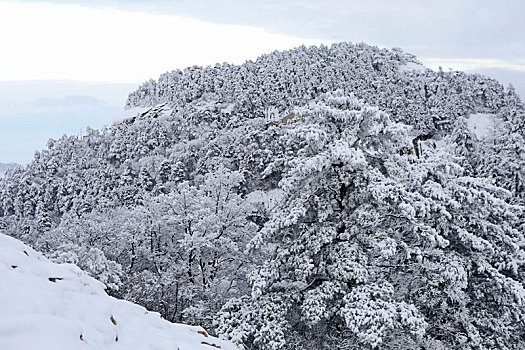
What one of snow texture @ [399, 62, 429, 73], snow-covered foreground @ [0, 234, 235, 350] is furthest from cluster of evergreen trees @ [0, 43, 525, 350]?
snow texture @ [399, 62, 429, 73]

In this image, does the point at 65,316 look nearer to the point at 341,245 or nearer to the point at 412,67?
the point at 341,245

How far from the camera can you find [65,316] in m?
3.83

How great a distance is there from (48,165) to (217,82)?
5248 centimetres

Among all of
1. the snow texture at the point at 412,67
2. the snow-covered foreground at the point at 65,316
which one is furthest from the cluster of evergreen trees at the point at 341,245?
the snow texture at the point at 412,67

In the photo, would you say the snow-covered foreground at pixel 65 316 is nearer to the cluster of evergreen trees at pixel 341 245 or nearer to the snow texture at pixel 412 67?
the cluster of evergreen trees at pixel 341 245

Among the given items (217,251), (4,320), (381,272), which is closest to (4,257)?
(4,320)

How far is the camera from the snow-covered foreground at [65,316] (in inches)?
122

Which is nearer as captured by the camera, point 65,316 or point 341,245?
point 65,316

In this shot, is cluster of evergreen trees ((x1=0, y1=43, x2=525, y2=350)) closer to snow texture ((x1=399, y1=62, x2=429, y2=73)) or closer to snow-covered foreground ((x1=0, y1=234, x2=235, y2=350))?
snow-covered foreground ((x1=0, y1=234, x2=235, y2=350))

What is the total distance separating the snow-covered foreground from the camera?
122 inches

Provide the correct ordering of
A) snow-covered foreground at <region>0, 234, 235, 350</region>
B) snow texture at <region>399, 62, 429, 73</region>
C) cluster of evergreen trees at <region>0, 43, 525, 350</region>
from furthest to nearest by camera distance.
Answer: snow texture at <region>399, 62, 429, 73</region>, cluster of evergreen trees at <region>0, 43, 525, 350</region>, snow-covered foreground at <region>0, 234, 235, 350</region>

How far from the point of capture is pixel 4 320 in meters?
3.00

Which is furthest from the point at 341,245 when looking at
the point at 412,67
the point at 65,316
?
the point at 412,67

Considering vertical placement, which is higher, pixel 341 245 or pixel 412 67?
pixel 412 67
